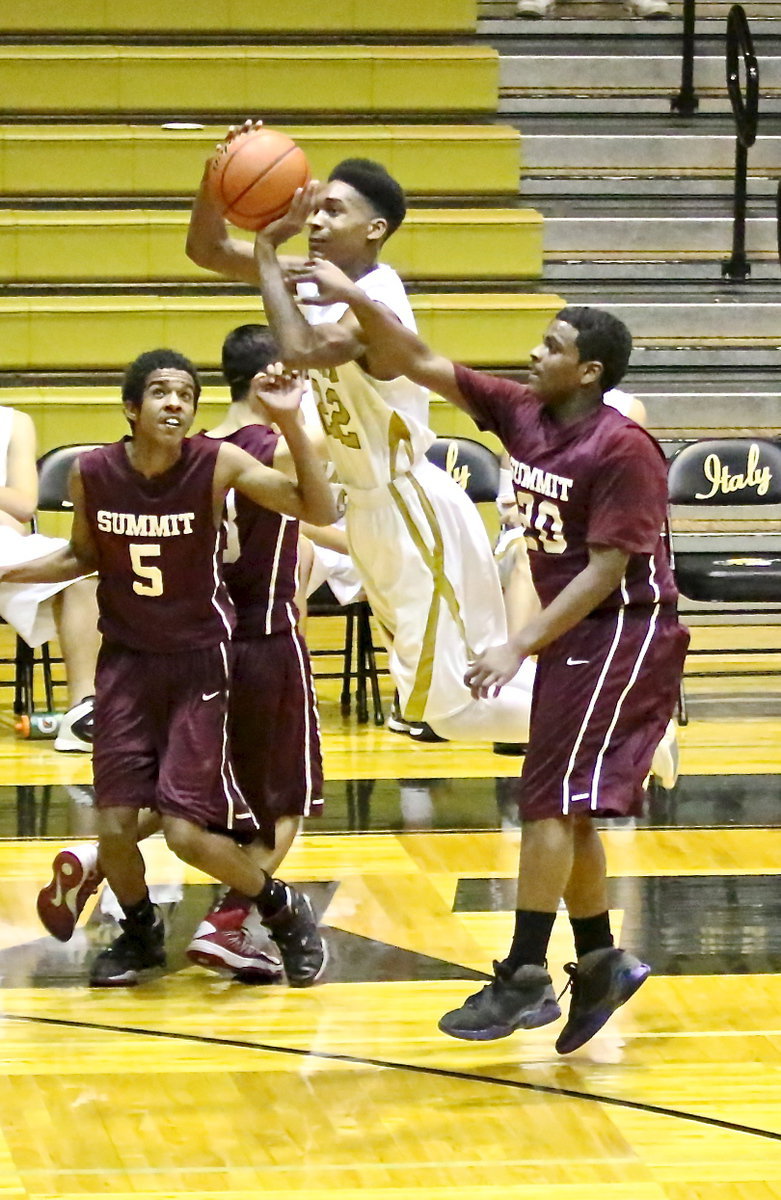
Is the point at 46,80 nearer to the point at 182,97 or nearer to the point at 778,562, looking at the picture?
the point at 182,97

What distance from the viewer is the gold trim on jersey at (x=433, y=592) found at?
4.54 meters

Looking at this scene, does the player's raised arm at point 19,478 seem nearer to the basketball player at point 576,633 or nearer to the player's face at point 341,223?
the player's face at point 341,223

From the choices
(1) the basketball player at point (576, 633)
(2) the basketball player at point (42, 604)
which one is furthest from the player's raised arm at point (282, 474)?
(2) the basketball player at point (42, 604)

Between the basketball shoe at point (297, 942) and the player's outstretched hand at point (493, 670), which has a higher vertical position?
the player's outstretched hand at point (493, 670)

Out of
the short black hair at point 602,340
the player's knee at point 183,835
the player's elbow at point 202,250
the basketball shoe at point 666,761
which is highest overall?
the player's elbow at point 202,250

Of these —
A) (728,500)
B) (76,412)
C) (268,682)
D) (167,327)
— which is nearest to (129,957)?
(268,682)

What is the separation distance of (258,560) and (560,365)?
1070 mm

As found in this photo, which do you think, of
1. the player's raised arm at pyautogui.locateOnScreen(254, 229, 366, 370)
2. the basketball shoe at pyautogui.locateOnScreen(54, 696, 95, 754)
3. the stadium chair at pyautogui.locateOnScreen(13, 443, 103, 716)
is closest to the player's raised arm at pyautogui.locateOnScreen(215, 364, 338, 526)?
the player's raised arm at pyautogui.locateOnScreen(254, 229, 366, 370)

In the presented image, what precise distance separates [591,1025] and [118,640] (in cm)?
141

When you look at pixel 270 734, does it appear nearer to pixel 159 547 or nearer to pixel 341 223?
pixel 159 547

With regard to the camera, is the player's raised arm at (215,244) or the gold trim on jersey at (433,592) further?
the gold trim on jersey at (433,592)

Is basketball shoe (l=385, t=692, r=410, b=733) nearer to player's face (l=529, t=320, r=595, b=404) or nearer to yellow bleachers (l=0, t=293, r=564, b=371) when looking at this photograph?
yellow bleachers (l=0, t=293, r=564, b=371)

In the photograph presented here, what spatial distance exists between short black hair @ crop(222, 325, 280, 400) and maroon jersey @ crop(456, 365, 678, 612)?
0.86 meters

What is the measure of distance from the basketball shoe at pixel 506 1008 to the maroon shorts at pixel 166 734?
809mm
